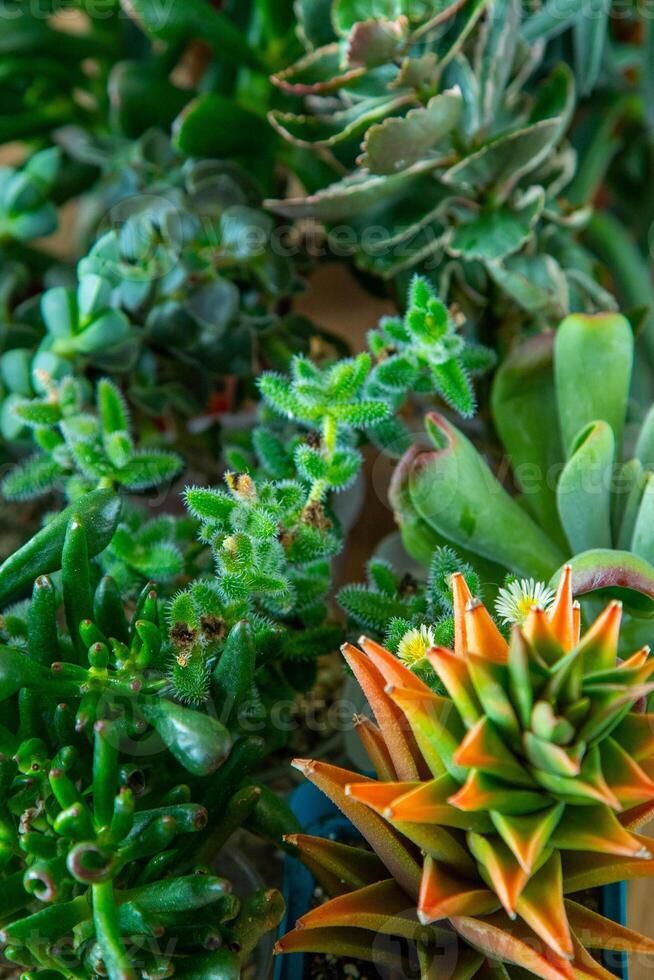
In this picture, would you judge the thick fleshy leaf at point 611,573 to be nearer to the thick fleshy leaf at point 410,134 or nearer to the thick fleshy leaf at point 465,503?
the thick fleshy leaf at point 465,503

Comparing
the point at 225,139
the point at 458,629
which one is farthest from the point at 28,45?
the point at 458,629

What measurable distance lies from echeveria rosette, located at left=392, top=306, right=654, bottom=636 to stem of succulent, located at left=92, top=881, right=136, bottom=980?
0.28m

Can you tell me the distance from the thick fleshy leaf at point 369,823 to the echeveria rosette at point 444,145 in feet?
1.34

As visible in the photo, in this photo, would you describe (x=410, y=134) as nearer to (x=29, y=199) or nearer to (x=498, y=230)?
(x=498, y=230)

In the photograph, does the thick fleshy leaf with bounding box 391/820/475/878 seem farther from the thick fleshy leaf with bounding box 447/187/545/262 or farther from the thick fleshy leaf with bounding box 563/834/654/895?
the thick fleshy leaf with bounding box 447/187/545/262

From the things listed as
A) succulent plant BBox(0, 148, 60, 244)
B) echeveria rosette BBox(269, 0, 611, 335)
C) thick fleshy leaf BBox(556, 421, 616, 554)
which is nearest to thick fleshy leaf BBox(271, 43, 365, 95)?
echeveria rosette BBox(269, 0, 611, 335)

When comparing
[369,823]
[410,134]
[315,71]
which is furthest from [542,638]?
[315,71]

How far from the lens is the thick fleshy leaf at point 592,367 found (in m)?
0.64

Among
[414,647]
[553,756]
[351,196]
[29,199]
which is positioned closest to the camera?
[553,756]

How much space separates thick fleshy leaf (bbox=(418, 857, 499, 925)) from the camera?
0.40m

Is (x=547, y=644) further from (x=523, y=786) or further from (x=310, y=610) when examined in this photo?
(x=310, y=610)

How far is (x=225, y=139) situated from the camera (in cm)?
81

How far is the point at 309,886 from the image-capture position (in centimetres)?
56

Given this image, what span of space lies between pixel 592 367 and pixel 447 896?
36cm
